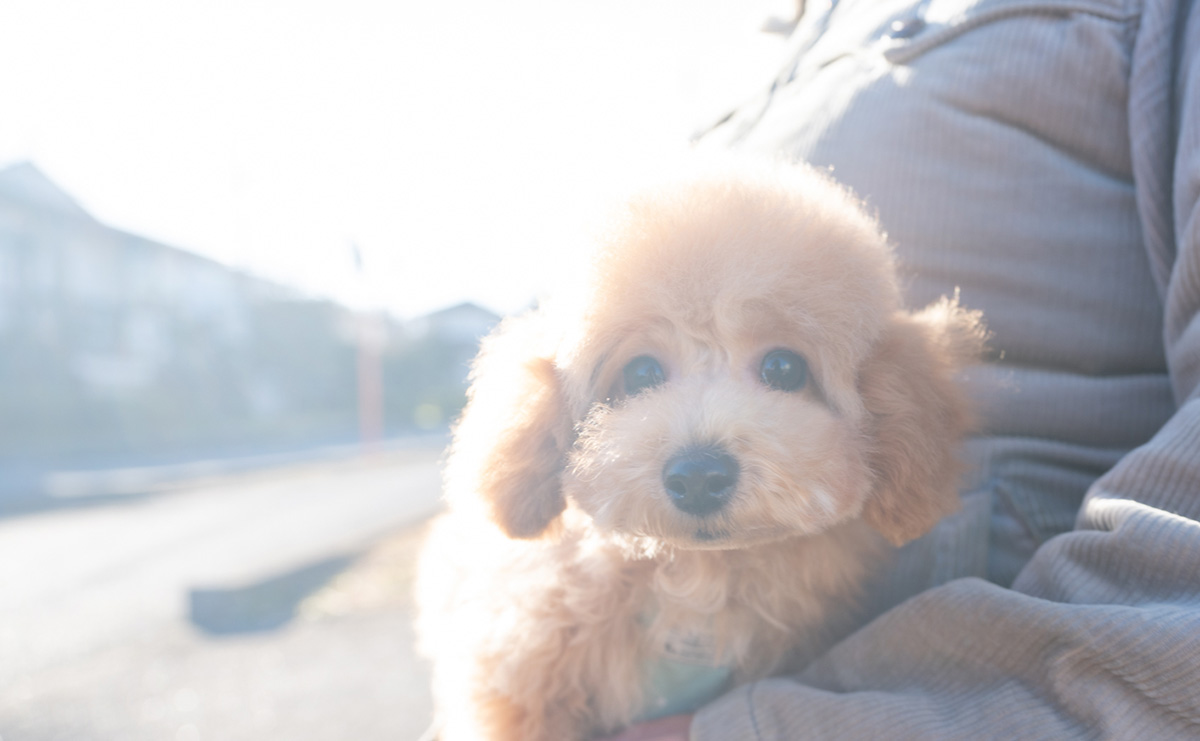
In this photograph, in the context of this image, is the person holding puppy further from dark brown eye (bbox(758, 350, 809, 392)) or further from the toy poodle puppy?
dark brown eye (bbox(758, 350, 809, 392))

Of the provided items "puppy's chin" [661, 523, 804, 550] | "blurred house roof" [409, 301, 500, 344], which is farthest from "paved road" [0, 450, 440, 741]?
"blurred house roof" [409, 301, 500, 344]

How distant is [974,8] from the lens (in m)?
1.53

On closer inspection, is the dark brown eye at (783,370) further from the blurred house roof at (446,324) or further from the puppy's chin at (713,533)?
the blurred house roof at (446,324)

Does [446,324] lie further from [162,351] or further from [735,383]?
[735,383]

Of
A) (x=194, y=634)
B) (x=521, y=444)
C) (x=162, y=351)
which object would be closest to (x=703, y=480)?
(x=521, y=444)

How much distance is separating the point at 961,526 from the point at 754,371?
0.53 meters

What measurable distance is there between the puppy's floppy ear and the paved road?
3.41m

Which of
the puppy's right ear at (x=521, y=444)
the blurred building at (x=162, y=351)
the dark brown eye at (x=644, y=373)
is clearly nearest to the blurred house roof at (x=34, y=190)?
the blurred building at (x=162, y=351)

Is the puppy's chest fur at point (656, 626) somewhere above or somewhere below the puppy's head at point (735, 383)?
below

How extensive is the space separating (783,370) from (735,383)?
110 mm

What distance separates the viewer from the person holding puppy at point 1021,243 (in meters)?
1.17

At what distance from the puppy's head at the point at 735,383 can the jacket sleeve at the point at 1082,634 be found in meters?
0.21

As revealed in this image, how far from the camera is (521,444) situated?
1365mm

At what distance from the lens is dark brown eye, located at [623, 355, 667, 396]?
52.7 inches
